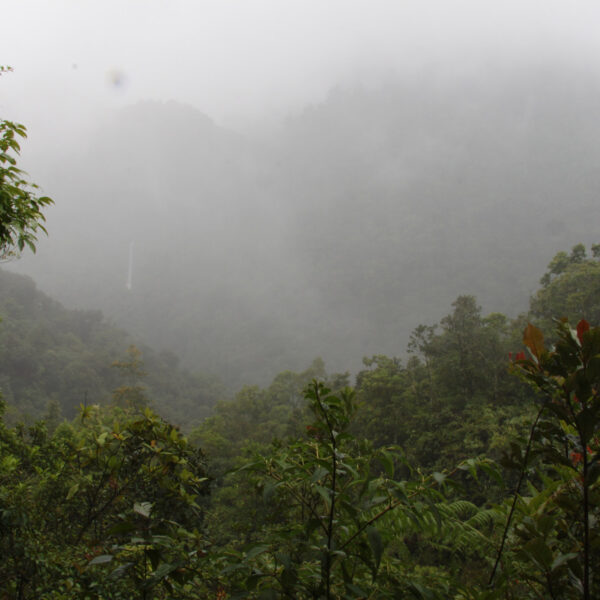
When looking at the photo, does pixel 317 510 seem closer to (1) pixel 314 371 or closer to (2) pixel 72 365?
(1) pixel 314 371

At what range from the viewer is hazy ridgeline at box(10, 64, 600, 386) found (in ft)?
281

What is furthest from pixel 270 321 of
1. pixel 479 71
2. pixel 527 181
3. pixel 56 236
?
pixel 479 71

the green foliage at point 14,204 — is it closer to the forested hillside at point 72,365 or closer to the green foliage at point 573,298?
the green foliage at point 573,298

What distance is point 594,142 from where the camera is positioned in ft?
336

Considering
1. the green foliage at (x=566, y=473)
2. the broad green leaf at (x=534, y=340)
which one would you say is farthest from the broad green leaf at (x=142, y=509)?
the broad green leaf at (x=534, y=340)

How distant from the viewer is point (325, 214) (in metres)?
125

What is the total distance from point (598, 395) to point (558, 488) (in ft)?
1.03

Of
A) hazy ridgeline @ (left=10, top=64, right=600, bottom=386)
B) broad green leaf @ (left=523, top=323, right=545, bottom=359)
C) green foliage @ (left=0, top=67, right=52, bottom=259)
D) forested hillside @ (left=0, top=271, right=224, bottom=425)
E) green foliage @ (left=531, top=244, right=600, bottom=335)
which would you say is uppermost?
hazy ridgeline @ (left=10, top=64, right=600, bottom=386)

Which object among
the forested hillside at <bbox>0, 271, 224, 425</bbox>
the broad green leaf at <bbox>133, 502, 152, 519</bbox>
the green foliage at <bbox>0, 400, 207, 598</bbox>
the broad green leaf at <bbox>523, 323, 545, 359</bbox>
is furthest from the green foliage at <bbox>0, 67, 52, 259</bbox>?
the forested hillside at <bbox>0, 271, 224, 425</bbox>

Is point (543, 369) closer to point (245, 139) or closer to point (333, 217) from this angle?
point (333, 217)

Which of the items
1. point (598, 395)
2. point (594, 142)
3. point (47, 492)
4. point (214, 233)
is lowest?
point (47, 492)

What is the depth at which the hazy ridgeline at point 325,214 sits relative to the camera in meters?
85.8

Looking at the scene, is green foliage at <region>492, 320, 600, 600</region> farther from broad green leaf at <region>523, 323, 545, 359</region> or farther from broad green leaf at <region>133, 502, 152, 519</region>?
broad green leaf at <region>133, 502, 152, 519</region>

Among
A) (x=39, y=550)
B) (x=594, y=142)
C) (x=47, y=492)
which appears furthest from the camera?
(x=594, y=142)
